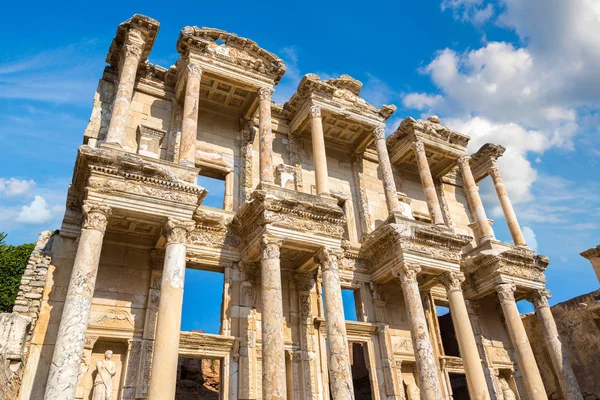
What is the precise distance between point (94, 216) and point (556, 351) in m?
16.9

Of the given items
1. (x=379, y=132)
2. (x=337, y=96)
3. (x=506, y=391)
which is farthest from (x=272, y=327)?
(x=506, y=391)

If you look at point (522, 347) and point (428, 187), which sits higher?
point (428, 187)

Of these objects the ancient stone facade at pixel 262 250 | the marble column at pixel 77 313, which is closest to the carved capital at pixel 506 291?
the ancient stone facade at pixel 262 250

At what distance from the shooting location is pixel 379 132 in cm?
1989

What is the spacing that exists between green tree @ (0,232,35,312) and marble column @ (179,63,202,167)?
34.4ft

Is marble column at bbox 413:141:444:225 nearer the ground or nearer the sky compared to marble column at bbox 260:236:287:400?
nearer the sky

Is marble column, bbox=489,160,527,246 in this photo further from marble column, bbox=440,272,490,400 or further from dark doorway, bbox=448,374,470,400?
dark doorway, bbox=448,374,470,400

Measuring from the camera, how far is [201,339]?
13.7m

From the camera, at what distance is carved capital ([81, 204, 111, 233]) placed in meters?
11.8

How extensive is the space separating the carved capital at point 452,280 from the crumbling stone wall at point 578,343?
7724 millimetres

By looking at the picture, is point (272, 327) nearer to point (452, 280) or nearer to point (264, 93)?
point (452, 280)

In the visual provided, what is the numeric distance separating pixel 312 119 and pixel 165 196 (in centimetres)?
751

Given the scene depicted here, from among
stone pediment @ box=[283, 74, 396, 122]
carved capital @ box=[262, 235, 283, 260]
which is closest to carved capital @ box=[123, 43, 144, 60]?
stone pediment @ box=[283, 74, 396, 122]

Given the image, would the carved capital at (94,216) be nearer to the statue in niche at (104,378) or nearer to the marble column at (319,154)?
the statue in niche at (104,378)
